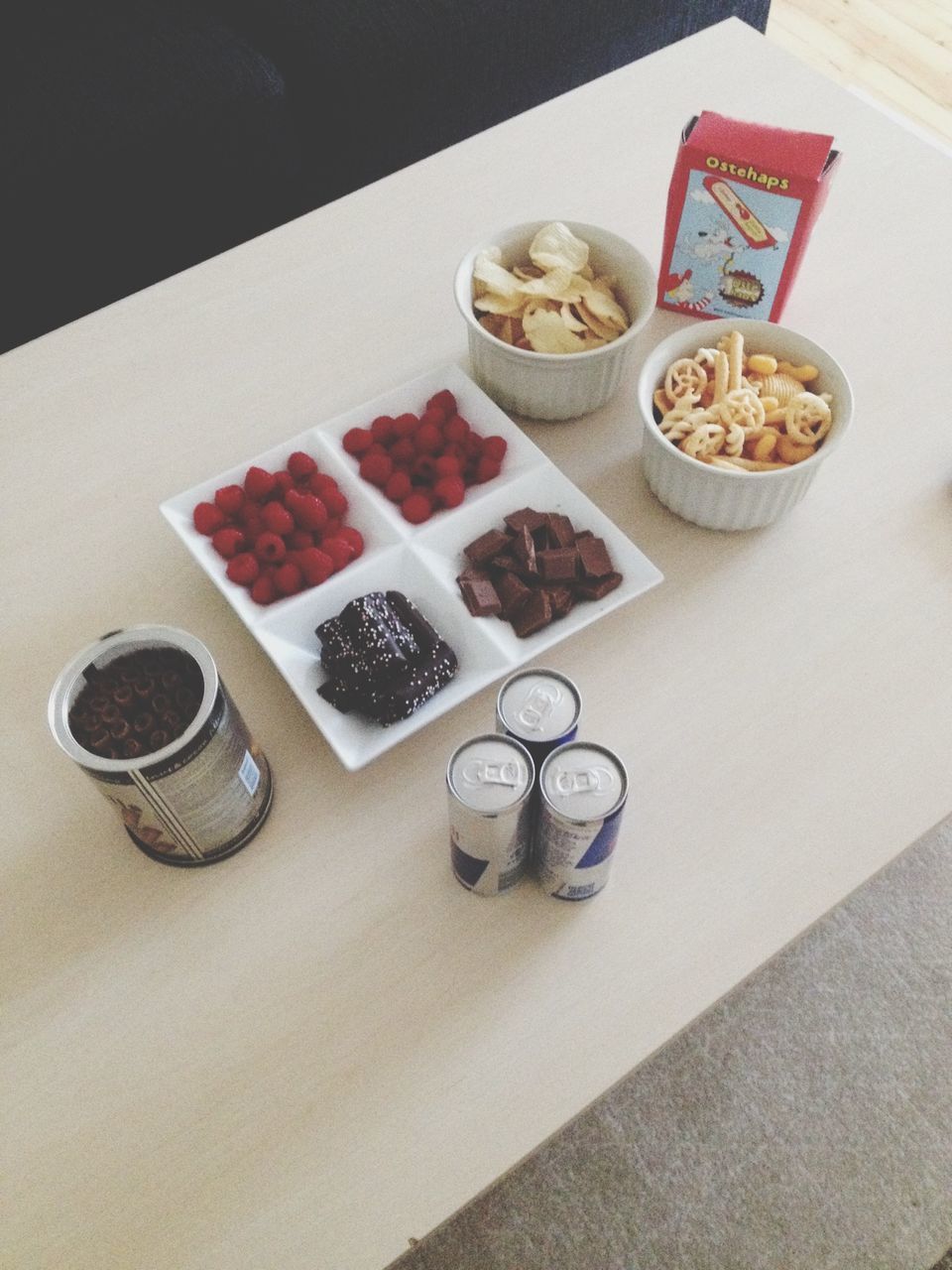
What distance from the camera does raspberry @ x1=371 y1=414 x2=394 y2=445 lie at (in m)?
0.87

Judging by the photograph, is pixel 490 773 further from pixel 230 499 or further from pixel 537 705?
pixel 230 499

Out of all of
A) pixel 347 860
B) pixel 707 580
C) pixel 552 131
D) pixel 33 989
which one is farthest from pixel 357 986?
pixel 552 131

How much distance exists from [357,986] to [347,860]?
88mm

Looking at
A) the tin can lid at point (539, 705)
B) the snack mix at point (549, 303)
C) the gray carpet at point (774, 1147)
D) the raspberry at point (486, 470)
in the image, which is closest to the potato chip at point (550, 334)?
the snack mix at point (549, 303)

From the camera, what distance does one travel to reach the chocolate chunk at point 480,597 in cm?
77

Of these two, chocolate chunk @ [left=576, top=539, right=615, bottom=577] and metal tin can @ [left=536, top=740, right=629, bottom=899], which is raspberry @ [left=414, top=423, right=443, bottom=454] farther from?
metal tin can @ [left=536, top=740, right=629, bottom=899]

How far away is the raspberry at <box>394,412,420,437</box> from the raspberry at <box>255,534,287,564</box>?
0.15 metres

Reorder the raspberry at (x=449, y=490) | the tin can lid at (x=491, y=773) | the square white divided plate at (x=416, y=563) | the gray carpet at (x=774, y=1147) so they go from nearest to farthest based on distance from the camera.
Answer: the tin can lid at (x=491, y=773) → the square white divided plate at (x=416, y=563) → the raspberry at (x=449, y=490) → the gray carpet at (x=774, y=1147)

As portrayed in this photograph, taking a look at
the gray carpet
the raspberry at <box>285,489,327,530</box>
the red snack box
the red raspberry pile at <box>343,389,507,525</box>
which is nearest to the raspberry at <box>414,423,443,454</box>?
the red raspberry pile at <box>343,389,507,525</box>

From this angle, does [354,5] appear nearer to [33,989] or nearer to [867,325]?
[867,325]

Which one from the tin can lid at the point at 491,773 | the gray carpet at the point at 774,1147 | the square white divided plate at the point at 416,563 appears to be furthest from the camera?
the gray carpet at the point at 774,1147

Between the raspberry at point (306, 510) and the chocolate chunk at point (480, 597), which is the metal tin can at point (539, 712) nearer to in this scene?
the chocolate chunk at point (480, 597)

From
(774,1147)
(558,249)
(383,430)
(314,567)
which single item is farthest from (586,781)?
(774,1147)

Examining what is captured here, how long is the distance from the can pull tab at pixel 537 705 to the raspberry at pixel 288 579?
25cm
